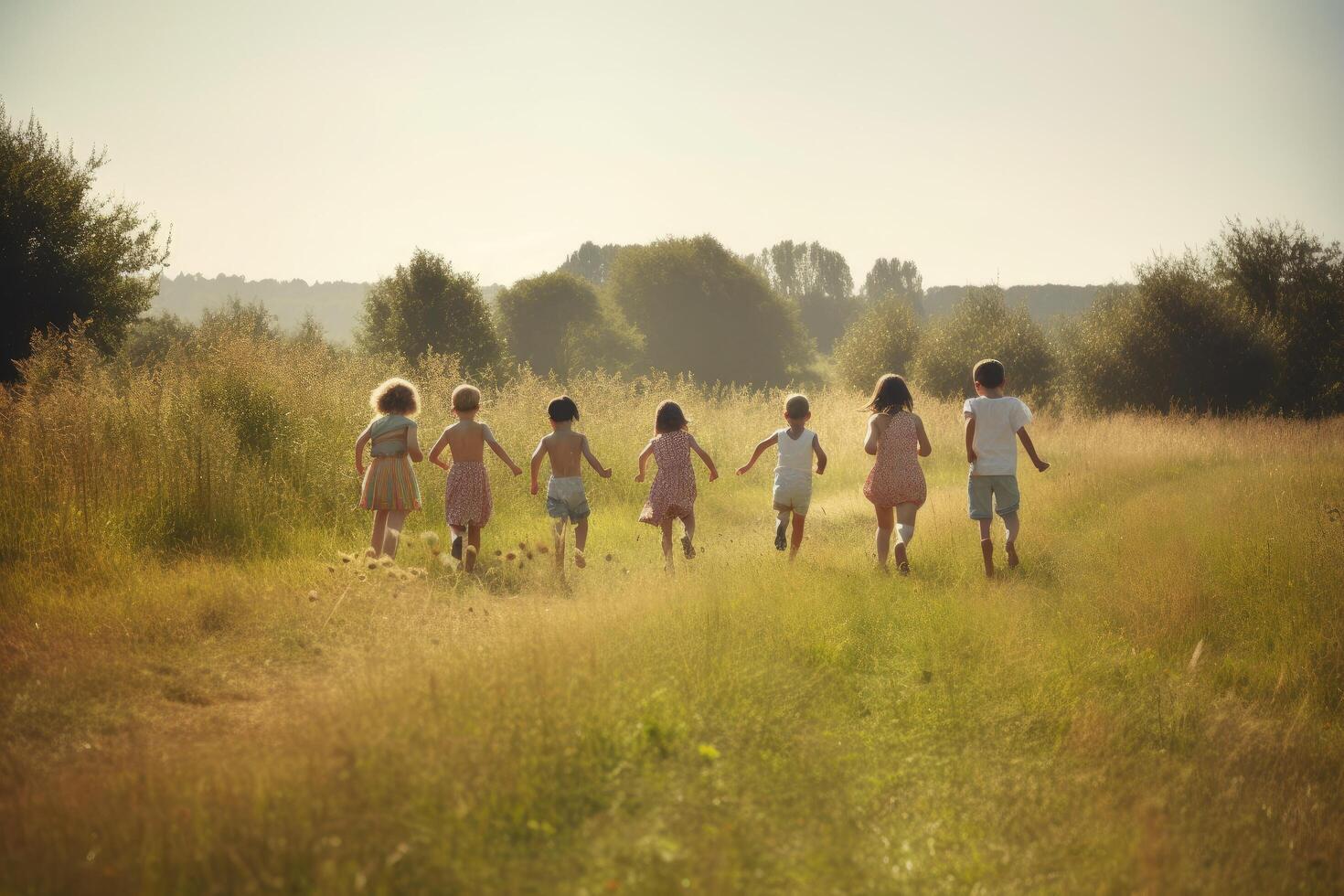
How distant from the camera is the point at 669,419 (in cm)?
763

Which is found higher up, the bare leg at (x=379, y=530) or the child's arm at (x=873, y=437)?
the child's arm at (x=873, y=437)

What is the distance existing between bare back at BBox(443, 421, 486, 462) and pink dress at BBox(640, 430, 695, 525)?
1802mm

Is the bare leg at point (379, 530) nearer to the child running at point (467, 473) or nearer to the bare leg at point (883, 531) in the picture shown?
the child running at point (467, 473)

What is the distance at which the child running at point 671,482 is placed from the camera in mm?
7469

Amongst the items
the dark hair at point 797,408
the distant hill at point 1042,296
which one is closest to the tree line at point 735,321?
the dark hair at point 797,408

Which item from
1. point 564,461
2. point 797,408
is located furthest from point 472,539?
point 797,408

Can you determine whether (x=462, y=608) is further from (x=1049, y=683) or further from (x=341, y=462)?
(x=341, y=462)

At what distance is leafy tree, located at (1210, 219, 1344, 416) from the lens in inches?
894

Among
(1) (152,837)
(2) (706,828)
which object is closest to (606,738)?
(2) (706,828)

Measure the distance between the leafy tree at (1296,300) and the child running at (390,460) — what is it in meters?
26.1

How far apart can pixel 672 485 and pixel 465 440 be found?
7.09 feet

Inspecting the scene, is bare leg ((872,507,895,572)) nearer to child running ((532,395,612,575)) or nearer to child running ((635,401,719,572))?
child running ((635,401,719,572))

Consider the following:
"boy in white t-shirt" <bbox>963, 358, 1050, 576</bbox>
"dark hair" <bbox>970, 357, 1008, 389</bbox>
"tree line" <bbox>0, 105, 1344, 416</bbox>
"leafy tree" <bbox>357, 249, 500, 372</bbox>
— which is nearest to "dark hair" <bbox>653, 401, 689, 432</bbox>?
"boy in white t-shirt" <bbox>963, 358, 1050, 576</bbox>

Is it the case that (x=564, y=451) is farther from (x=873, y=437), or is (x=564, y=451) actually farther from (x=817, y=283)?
(x=817, y=283)
